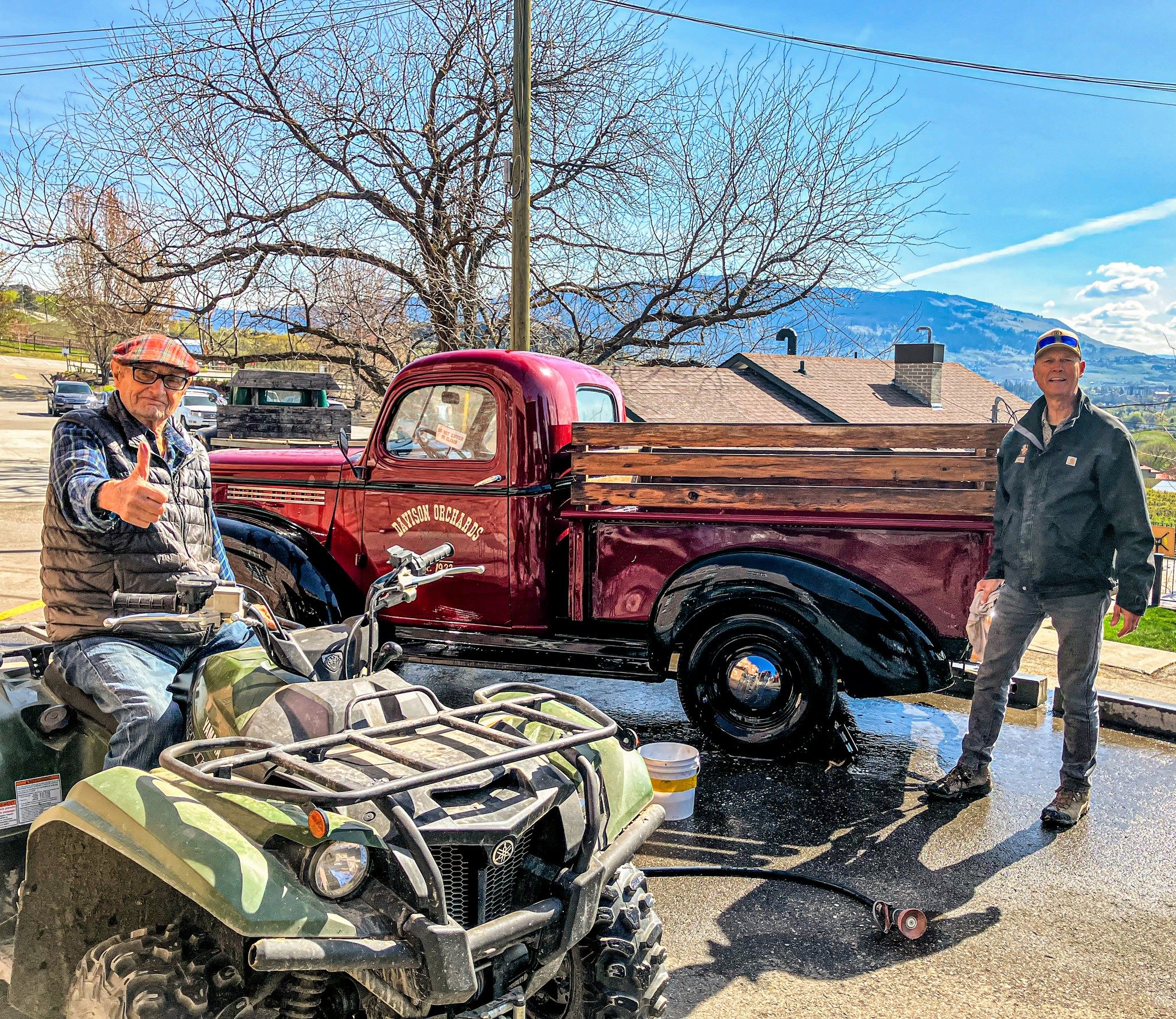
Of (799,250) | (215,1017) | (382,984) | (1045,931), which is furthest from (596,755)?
(799,250)

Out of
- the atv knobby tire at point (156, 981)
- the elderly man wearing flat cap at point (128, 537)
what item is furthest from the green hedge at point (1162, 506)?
the atv knobby tire at point (156, 981)

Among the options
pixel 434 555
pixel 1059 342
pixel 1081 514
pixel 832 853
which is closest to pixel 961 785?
pixel 832 853

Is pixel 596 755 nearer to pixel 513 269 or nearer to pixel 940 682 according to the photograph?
pixel 940 682

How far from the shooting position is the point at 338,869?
1.99 m

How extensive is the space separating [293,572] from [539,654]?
1523 millimetres

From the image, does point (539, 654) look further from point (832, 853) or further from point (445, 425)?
point (832, 853)

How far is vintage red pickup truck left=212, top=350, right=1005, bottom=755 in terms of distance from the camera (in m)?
4.62

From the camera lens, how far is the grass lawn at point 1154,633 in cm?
832

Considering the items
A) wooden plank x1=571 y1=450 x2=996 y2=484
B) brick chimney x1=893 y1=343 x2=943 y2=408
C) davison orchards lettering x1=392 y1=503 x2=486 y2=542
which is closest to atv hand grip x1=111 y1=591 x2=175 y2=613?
davison orchards lettering x1=392 y1=503 x2=486 y2=542

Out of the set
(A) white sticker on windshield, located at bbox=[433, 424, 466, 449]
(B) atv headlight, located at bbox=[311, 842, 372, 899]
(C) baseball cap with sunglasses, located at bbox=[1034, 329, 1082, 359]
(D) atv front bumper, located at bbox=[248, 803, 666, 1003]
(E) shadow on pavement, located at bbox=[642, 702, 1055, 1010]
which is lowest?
(E) shadow on pavement, located at bbox=[642, 702, 1055, 1010]

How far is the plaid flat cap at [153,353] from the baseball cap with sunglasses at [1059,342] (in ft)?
11.3

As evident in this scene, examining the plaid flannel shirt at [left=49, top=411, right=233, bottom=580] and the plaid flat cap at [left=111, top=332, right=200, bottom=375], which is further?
the plaid flat cap at [left=111, top=332, right=200, bottom=375]

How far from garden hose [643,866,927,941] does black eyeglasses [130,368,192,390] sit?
2.44m

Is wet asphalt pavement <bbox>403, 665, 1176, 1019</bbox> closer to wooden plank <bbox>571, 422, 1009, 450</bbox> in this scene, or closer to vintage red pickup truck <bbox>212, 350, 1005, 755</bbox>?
vintage red pickup truck <bbox>212, 350, 1005, 755</bbox>
